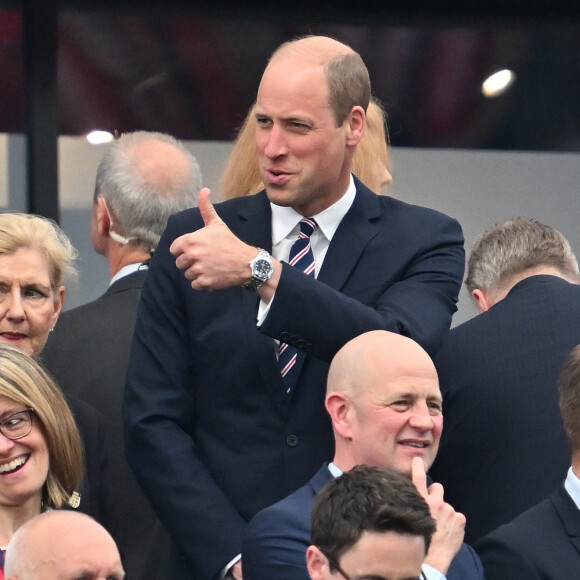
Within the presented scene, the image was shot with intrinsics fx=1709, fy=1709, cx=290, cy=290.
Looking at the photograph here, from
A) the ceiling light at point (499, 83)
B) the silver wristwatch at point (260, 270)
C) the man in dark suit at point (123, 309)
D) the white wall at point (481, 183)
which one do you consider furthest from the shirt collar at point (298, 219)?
the ceiling light at point (499, 83)

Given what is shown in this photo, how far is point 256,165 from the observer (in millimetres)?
5172

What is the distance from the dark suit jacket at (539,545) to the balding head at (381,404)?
0.28m

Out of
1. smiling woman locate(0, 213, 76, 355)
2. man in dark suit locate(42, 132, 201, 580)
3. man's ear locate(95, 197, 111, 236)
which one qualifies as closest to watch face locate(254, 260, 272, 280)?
smiling woman locate(0, 213, 76, 355)

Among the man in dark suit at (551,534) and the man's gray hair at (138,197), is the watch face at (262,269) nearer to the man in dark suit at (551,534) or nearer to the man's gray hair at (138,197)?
the man in dark suit at (551,534)

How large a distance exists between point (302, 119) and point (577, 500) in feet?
3.90

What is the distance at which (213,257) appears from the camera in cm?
407

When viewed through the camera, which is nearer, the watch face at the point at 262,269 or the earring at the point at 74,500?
the watch face at the point at 262,269

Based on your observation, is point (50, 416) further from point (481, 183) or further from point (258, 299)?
point (481, 183)

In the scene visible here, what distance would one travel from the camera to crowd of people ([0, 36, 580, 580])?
4113 millimetres

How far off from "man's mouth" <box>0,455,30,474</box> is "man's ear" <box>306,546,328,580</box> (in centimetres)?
99

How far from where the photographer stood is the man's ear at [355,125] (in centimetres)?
446

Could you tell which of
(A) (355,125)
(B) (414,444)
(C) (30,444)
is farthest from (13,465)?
Result: (A) (355,125)

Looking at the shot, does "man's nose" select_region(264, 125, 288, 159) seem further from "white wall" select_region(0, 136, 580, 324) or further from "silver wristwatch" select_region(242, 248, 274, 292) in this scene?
"white wall" select_region(0, 136, 580, 324)

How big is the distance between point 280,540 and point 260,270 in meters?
0.65
